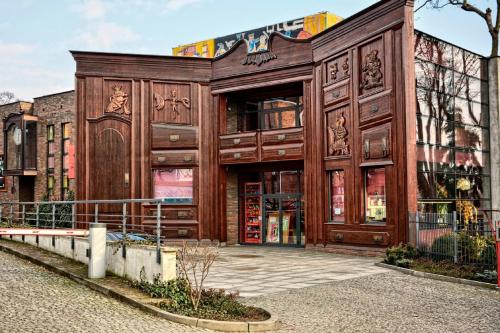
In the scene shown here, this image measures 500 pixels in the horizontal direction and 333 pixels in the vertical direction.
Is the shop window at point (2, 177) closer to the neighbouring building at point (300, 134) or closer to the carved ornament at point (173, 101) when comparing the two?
the neighbouring building at point (300, 134)

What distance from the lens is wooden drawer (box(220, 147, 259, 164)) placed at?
865 inches

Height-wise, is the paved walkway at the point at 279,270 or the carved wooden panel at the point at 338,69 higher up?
the carved wooden panel at the point at 338,69

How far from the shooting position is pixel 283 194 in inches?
870

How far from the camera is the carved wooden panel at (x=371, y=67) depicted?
57.1 ft

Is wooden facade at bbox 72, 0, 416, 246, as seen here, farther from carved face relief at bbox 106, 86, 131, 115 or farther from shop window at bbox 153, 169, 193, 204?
shop window at bbox 153, 169, 193, 204

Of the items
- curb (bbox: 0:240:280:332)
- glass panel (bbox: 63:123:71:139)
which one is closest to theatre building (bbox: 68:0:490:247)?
glass panel (bbox: 63:123:71:139)

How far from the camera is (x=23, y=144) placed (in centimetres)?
2970

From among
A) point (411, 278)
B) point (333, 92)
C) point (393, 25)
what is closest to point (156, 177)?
point (333, 92)

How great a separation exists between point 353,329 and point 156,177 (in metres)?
15.7

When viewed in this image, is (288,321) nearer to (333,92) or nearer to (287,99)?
(333,92)

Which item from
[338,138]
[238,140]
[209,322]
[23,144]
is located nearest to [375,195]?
[338,138]

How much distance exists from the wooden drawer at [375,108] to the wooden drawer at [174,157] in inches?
293

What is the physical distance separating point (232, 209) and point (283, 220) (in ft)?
7.47

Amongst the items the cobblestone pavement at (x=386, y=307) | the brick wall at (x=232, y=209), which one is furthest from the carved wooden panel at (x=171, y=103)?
the cobblestone pavement at (x=386, y=307)
